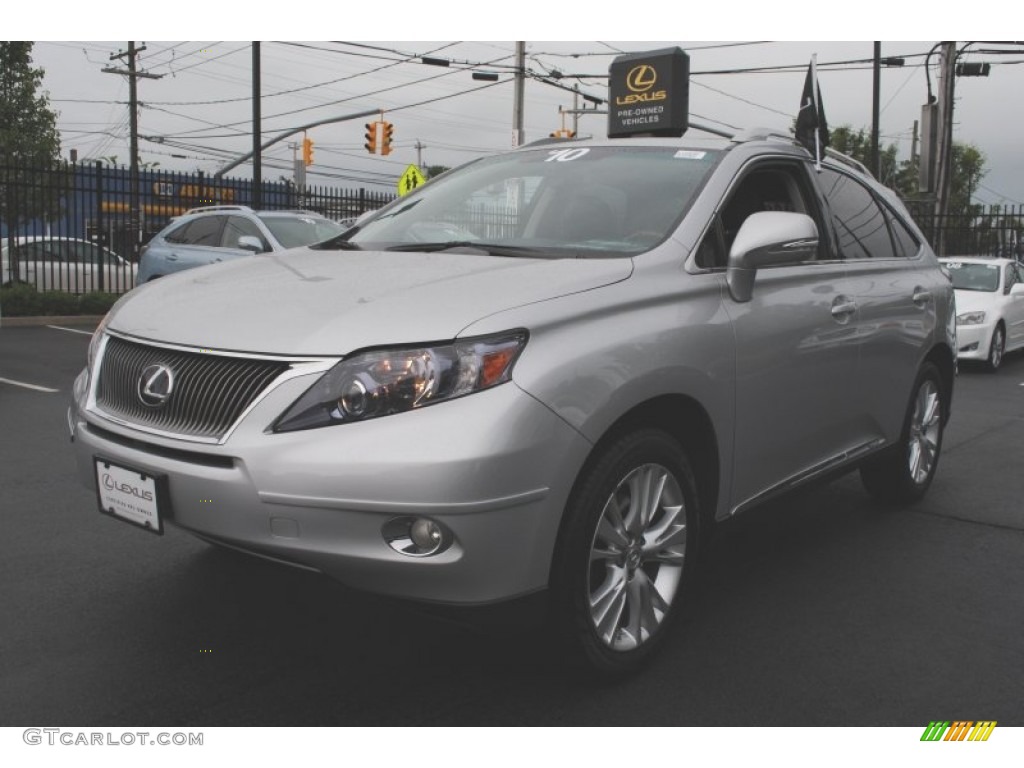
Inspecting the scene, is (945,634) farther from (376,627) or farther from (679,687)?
(376,627)

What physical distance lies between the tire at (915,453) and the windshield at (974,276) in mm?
8636

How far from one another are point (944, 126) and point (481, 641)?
71.4 feet

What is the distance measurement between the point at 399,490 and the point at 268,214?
10691 millimetres

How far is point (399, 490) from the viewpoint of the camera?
245 cm

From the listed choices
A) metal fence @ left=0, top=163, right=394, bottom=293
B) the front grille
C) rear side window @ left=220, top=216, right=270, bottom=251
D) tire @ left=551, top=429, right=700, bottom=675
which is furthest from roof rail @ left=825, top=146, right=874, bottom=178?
metal fence @ left=0, top=163, right=394, bottom=293

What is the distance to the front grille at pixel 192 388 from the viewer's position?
8.80 feet

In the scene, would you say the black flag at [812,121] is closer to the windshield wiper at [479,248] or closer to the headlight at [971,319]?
the windshield wiper at [479,248]

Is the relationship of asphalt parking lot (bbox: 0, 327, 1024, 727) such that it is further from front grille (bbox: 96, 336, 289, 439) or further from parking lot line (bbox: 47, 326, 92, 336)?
parking lot line (bbox: 47, 326, 92, 336)

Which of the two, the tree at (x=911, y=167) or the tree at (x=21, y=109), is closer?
the tree at (x=21, y=109)

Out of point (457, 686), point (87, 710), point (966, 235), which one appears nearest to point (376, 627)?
point (457, 686)

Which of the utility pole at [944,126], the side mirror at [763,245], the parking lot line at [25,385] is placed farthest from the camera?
the utility pole at [944,126]

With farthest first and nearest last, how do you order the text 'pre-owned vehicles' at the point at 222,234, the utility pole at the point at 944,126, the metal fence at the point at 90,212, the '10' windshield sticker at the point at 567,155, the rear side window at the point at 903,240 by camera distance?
the utility pole at the point at 944,126 < the metal fence at the point at 90,212 < the text 'pre-owned vehicles' at the point at 222,234 < the rear side window at the point at 903,240 < the '10' windshield sticker at the point at 567,155

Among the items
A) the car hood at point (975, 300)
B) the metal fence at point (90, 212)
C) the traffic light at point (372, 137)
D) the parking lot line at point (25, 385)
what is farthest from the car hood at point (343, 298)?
the traffic light at point (372, 137)

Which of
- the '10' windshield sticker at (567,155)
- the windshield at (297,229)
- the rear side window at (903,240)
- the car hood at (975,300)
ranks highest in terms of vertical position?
the '10' windshield sticker at (567,155)
